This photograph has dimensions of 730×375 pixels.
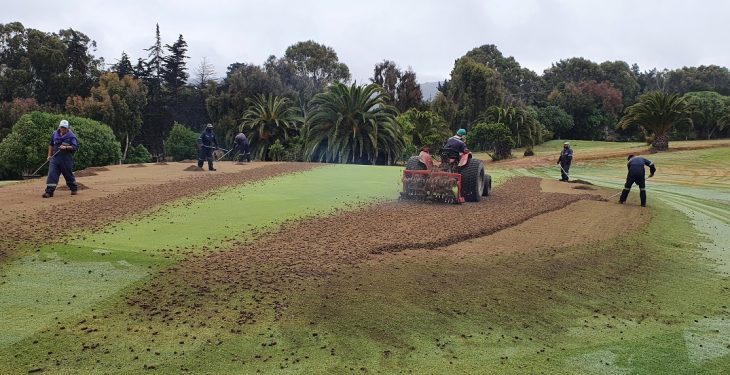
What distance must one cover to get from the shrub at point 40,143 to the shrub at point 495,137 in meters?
22.3

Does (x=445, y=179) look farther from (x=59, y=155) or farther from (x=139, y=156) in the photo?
(x=139, y=156)

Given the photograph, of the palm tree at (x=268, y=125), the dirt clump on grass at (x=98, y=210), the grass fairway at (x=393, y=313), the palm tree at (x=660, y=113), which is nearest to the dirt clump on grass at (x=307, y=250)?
the grass fairway at (x=393, y=313)

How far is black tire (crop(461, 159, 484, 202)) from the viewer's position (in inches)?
478

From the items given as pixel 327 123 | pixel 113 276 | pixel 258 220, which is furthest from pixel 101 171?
pixel 327 123

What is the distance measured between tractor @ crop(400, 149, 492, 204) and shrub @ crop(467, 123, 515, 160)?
22439 mm

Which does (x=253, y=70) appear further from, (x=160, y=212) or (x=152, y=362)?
(x=152, y=362)

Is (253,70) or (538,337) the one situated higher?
(253,70)

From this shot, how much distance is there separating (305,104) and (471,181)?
40.5 metres

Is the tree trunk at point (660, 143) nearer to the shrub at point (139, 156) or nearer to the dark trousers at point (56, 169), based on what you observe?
the dark trousers at point (56, 169)

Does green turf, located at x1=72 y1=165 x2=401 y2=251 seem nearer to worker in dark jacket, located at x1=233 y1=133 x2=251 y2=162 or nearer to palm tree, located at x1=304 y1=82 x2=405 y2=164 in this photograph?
worker in dark jacket, located at x1=233 y1=133 x2=251 y2=162

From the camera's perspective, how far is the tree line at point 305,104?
99.0 feet

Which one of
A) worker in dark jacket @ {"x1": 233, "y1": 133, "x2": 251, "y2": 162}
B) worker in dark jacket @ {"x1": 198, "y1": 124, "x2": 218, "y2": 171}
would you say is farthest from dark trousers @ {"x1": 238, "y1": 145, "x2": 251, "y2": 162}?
worker in dark jacket @ {"x1": 198, "y1": 124, "x2": 218, "y2": 171}

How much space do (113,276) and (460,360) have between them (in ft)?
12.5

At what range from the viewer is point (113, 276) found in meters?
5.70
